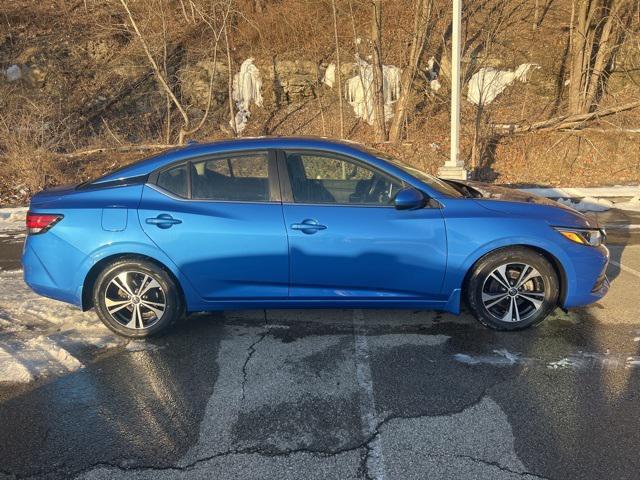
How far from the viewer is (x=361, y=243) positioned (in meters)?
3.68

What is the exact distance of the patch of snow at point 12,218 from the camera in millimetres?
8098

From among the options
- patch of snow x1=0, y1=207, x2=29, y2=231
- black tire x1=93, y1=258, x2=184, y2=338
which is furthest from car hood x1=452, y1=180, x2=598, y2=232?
patch of snow x1=0, y1=207, x2=29, y2=231

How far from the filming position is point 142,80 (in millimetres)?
16719

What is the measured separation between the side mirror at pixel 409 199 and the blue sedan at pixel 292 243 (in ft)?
0.04

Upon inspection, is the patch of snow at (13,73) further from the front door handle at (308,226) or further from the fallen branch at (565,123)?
the front door handle at (308,226)

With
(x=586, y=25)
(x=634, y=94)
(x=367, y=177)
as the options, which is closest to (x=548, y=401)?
(x=367, y=177)

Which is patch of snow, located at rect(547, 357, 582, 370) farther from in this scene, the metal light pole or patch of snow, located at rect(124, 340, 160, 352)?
the metal light pole

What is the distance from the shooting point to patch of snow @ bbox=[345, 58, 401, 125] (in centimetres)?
A: 1497

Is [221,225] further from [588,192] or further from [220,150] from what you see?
[588,192]

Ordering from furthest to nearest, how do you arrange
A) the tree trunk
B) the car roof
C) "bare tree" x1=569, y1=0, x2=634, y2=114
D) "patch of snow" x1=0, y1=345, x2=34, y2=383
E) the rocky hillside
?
the tree trunk, "bare tree" x1=569, y1=0, x2=634, y2=114, the rocky hillside, the car roof, "patch of snow" x1=0, y1=345, x2=34, y2=383

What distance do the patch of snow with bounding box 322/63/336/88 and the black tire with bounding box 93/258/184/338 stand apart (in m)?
13.9

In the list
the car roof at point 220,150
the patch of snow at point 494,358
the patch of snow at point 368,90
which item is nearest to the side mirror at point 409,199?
the car roof at point 220,150

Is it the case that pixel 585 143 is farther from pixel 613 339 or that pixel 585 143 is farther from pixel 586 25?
pixel 613 339

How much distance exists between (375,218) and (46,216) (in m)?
2.59
